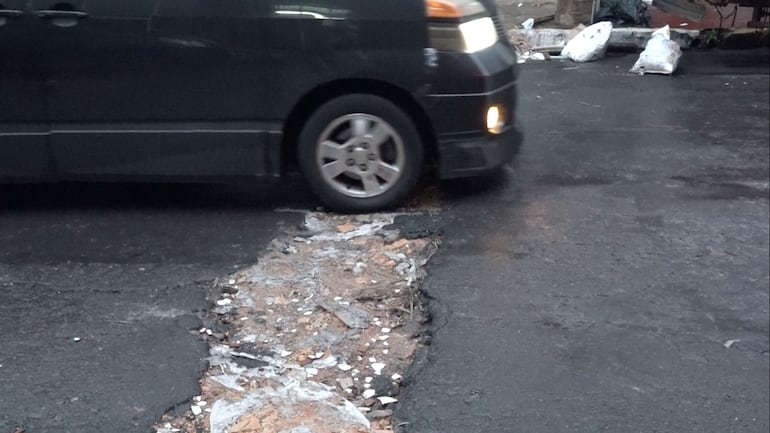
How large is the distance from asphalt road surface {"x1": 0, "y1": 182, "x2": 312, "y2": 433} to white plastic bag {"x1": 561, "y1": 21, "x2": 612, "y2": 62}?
5847mm

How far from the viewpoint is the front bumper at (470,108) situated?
209 inches

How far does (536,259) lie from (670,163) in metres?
2.24

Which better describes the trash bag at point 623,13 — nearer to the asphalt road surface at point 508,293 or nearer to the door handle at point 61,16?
the asphalt road surface at point 508,293

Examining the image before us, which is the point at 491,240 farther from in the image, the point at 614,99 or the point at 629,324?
the point at 614,99

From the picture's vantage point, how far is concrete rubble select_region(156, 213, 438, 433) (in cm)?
359

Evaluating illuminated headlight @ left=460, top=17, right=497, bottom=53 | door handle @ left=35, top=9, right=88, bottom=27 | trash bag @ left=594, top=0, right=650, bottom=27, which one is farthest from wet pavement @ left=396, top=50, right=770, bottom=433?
trash bag @ left=594, top=0, right=650, bottom=27

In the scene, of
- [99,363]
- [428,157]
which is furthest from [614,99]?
[99,363]

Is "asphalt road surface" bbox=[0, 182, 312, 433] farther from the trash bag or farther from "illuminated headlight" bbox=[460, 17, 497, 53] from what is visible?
the trash bag

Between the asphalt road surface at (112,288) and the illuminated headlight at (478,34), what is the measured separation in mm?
1443

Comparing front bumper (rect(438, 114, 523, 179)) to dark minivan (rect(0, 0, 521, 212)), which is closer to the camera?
dark minivan (rect(0, 0, 521, 212))

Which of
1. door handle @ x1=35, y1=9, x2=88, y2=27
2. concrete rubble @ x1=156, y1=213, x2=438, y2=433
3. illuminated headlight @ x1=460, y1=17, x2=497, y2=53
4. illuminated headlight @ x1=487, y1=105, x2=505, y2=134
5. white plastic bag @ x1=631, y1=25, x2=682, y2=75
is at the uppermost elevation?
door handle @ x1=35, y1=9, x2=88, y2=27

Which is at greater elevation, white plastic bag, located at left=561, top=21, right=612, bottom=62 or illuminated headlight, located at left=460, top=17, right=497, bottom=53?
illuminated headlight, located at left=460, top=17, right=497, bottom=53

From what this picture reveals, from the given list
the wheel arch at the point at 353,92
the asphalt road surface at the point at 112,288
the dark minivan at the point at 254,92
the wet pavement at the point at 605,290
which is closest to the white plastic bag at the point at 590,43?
the wet pavement at the point at 605,290

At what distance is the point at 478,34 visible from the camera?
17.8 feet
